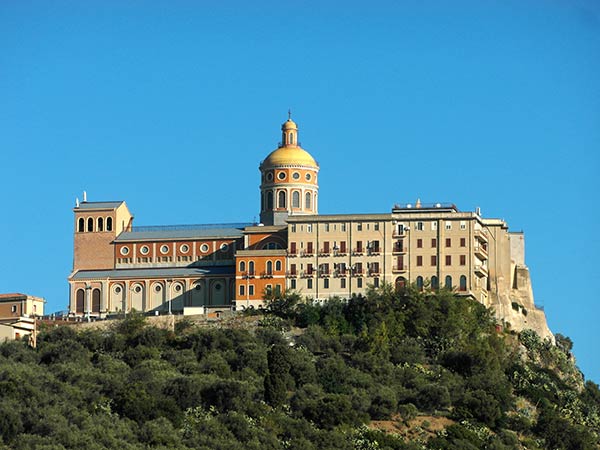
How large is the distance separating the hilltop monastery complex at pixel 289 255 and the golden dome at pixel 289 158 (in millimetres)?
70

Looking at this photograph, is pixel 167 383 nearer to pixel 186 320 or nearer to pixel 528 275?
pixel 186 320

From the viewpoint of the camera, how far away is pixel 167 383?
116m

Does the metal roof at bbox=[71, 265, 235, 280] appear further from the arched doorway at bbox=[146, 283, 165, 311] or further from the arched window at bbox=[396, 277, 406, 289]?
the arched window at bbox=[396, 277, 406, 289]

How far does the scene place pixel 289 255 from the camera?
134 metres

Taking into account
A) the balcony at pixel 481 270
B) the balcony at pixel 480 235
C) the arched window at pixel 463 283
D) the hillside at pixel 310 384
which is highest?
the balcony at pixel 480 235

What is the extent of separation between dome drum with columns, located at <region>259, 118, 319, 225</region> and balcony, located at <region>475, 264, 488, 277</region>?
43.1ft

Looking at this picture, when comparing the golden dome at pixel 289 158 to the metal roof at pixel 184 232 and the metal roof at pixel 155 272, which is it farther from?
the metal roof at pixel 155 272

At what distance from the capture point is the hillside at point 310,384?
109 meters

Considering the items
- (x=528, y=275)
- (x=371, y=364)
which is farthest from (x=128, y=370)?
(x=528, y=275)

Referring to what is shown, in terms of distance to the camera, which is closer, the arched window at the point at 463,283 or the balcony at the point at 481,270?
the arched window at the point at 463,283

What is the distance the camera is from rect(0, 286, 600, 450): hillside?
109 metres

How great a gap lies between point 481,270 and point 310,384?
20.0m

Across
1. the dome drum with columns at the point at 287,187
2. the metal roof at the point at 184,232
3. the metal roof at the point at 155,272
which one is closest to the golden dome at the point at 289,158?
the dome drum with columns at the point at 287,187

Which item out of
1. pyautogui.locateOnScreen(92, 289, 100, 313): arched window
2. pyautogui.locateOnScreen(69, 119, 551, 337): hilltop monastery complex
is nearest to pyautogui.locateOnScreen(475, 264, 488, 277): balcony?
pyautogui.locateOnScreen(69, 119, 551, 337): hilltop monastery complex
